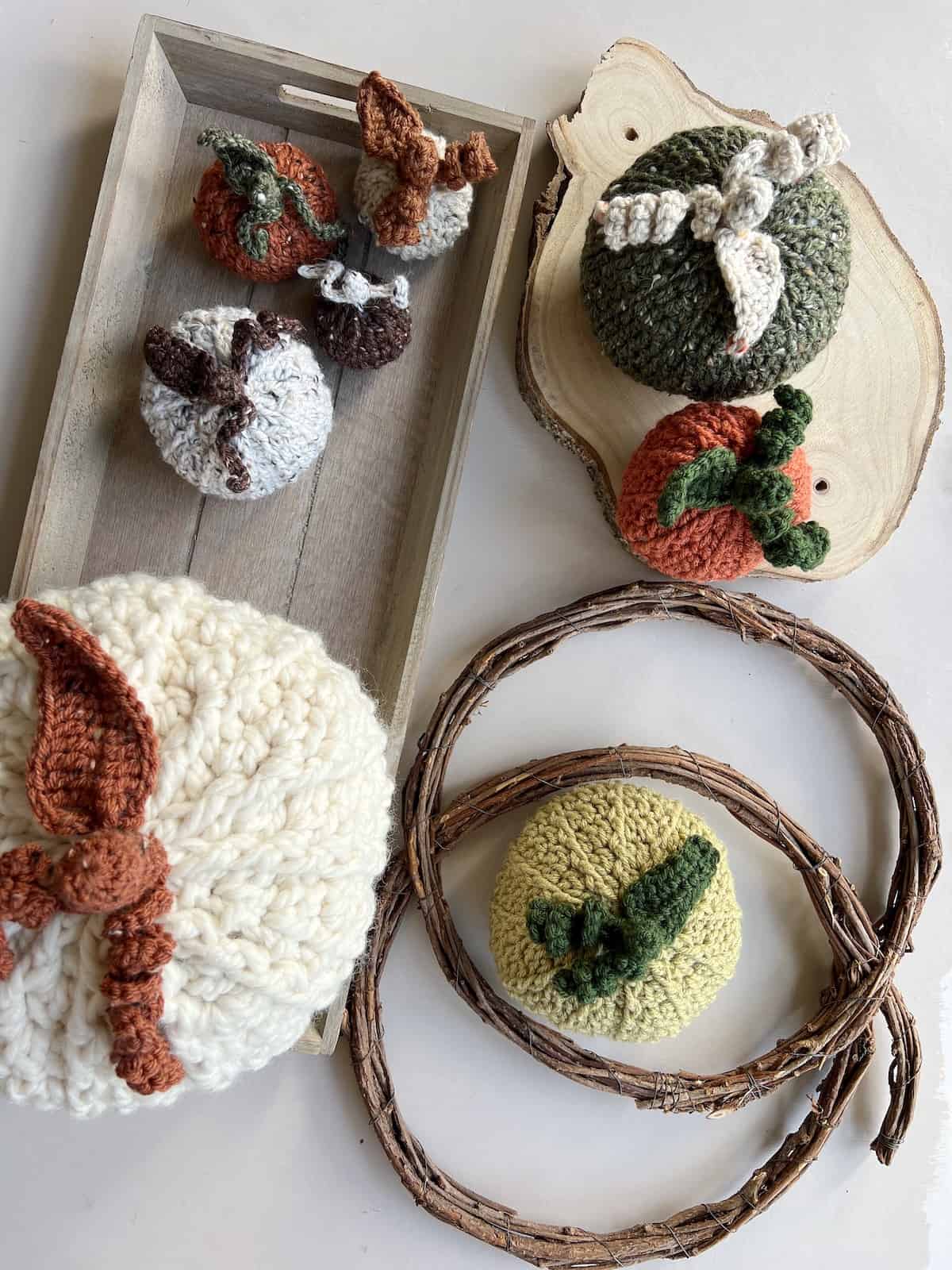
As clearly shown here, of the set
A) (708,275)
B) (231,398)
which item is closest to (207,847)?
(231,398)

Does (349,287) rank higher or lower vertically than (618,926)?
higher

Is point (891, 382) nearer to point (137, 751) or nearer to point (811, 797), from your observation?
point (811, 797)

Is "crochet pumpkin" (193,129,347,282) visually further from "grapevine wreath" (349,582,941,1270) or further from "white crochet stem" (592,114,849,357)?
"grapevine wreath" (349,582,941,1270)

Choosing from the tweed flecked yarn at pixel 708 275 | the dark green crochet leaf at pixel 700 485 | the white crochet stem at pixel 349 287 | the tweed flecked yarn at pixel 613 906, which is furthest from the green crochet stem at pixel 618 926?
the white crochet stem at pixel 349 287

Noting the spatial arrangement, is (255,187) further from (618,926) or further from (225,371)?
(618,926)

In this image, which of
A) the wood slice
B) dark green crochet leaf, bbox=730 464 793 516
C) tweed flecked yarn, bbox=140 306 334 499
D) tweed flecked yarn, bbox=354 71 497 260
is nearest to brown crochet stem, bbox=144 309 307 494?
tweed flecked yarn, bbox=140 306 334 499

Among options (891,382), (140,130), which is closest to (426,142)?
(140,130)

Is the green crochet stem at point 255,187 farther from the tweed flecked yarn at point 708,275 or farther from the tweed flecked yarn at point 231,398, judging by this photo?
the tweed flecked yarn at point 708,275
